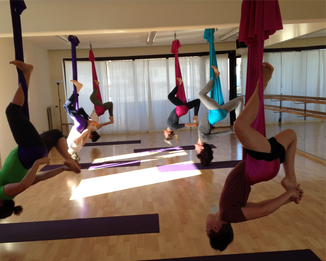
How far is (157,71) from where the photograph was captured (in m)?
9.76

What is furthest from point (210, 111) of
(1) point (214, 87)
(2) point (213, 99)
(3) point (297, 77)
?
(3) point (297, 77)

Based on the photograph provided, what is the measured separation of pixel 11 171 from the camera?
89.7 inches

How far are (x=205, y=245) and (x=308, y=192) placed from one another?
6.71ft

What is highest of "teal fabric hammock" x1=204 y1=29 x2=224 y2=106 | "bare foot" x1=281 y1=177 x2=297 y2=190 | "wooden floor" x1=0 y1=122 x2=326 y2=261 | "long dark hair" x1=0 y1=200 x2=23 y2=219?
"teal fabric hammock" x1=204 y1=29 x2=224 y2=106

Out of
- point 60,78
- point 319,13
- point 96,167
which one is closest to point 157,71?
point 60,78

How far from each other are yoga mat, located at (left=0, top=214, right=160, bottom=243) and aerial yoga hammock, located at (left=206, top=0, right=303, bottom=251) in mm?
1431

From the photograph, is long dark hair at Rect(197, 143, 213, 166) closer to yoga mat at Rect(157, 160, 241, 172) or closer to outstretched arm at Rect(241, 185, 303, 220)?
yoga mat at Rect(157, 160, 241, 172)

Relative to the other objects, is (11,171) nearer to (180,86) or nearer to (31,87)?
(180,86)

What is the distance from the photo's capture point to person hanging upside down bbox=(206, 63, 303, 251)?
181cm

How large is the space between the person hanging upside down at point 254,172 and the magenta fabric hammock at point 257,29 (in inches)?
3.1

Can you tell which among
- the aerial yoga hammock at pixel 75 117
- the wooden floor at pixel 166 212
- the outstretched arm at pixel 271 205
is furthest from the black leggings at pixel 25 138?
the aerial yoga hammock at pixel 75 117

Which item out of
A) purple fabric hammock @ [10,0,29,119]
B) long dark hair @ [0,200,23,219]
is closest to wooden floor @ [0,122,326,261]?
long dark hair @ [0,200,23,219]

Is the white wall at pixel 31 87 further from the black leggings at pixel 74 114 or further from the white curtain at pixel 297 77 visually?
the white curtain at pixel 297 77

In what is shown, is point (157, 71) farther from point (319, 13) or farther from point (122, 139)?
point (319, 13)
